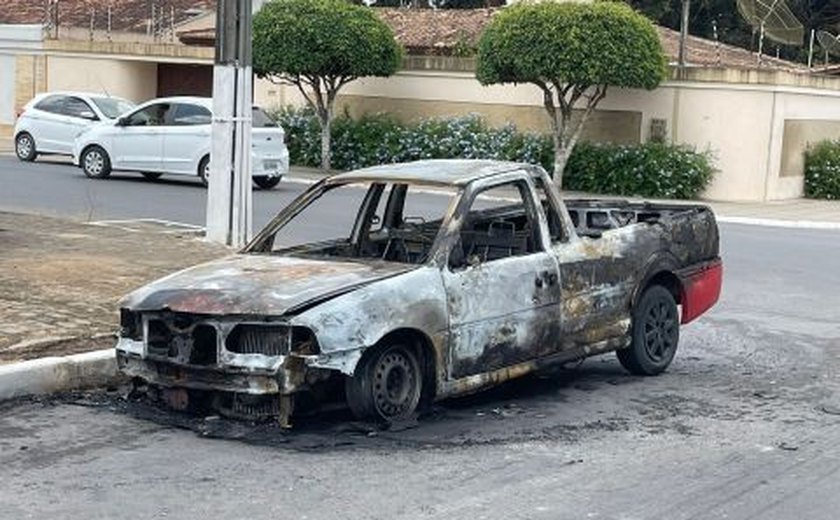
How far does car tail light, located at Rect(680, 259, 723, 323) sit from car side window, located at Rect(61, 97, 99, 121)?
66.7ft

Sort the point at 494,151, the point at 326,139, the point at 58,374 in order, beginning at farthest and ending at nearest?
the point at 326,139
the point at 494,151
the point at 58,374

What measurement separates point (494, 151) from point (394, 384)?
2199 cm

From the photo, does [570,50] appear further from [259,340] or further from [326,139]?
[259,340]

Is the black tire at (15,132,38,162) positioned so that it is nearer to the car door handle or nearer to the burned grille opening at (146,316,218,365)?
the car door handle

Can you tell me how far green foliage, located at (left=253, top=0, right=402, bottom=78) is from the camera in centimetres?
2912

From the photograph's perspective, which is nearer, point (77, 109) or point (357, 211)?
point (357, 211)

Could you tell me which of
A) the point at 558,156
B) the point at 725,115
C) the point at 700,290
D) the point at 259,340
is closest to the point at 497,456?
the point at 259,340

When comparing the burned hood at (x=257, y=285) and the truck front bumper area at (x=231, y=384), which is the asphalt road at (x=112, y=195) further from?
the truck front bumper area at (x=231, y=384)

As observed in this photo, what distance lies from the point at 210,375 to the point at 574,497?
86.0 inches

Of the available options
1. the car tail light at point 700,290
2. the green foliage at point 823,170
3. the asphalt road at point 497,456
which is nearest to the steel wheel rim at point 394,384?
the asphalt road at point 497,456

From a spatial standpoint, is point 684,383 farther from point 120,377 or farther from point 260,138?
point 260,138

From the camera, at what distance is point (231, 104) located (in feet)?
48.4

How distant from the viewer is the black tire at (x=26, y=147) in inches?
1172

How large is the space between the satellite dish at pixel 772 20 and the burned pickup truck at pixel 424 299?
23.4 m
